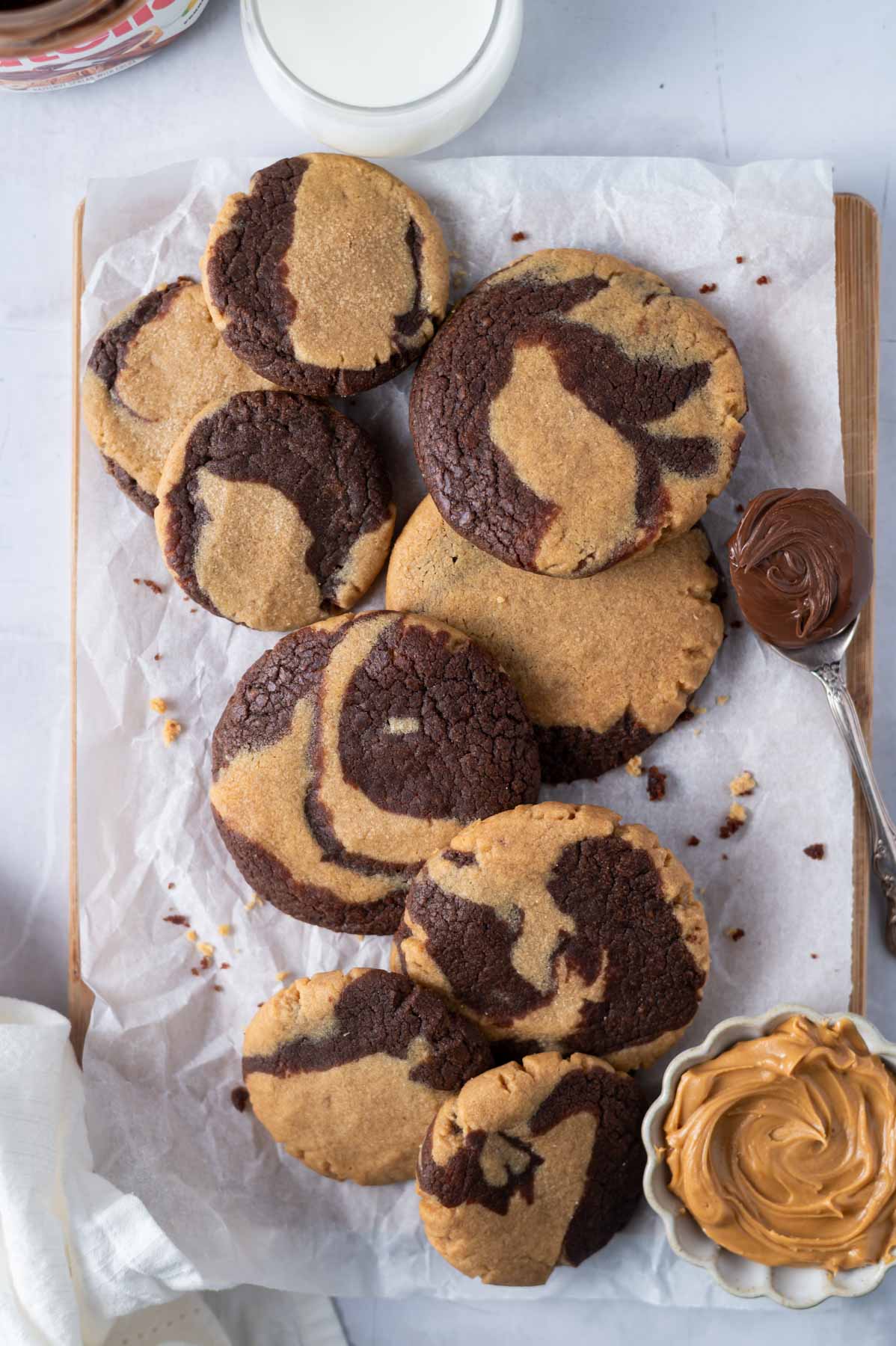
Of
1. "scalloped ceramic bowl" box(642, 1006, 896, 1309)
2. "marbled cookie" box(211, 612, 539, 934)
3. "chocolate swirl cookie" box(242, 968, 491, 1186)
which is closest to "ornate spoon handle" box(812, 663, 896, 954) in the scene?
"scalloped ceramic bowl" box(642, 1006, 896, 1309)

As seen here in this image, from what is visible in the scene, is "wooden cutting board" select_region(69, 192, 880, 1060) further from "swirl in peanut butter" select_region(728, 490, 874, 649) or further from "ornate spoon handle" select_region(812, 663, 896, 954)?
"swirl in peanut butter" select_region(728, 490, 874, 649)

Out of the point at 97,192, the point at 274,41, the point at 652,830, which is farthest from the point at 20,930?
the point at 274,41

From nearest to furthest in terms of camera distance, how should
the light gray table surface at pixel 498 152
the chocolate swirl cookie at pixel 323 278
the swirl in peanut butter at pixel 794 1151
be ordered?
the swirl in peanut butter at pixel 794 1151 → the chocolate swirl cookie at pixel 323 278 → the light gray table surface at pixel 498 152

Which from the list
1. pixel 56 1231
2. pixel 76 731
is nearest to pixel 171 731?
pixel 76 731

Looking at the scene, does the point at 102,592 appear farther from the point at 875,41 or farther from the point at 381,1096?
the point at 875,41

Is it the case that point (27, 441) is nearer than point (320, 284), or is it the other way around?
point (320, 284)

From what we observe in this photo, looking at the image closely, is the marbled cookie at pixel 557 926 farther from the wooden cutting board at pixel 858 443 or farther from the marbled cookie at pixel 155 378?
the marbled cookie at pixel 155 378

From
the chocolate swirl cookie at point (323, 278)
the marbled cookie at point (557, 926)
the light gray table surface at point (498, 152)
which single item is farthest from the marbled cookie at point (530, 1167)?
the chocolate swirl cookie at point (323, 278)
